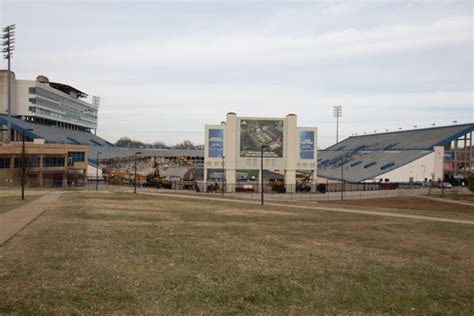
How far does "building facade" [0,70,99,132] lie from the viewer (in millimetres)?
96875

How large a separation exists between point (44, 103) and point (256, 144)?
63201 mm

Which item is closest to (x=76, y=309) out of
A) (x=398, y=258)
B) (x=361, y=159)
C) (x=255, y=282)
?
(x=255, y=282)

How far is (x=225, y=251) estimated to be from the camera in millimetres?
12664

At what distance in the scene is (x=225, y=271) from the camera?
10289mm

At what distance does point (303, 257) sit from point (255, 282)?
3274mm

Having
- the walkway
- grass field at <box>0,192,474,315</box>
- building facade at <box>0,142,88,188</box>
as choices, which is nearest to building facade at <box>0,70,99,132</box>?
building facade at <box>0,142,88,188</box>

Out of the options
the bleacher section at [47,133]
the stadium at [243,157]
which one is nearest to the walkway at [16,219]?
the stadium at [243,157]

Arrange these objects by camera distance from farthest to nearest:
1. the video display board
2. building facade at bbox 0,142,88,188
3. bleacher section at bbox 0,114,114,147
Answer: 1. bleacher section at bbox 0,114,114,147
2. the video display board
3. building facade at bbox 0,142,88,188

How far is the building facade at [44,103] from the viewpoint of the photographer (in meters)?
96.9

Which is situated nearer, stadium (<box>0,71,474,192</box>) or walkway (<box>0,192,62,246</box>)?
walkway (<box>0,192,62,246</box>)

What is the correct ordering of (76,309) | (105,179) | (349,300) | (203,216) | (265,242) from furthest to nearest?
(105,179), (203,216), (265,242), (349,300), (76,309)

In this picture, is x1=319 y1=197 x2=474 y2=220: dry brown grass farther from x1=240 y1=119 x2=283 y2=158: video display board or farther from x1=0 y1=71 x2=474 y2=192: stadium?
x1=240 y1=119 x2=283 y2=158: video display board

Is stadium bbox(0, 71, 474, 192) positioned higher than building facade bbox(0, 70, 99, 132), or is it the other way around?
building facade bbox(0, 70, 99, 132)

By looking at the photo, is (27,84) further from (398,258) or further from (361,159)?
(398,258)
